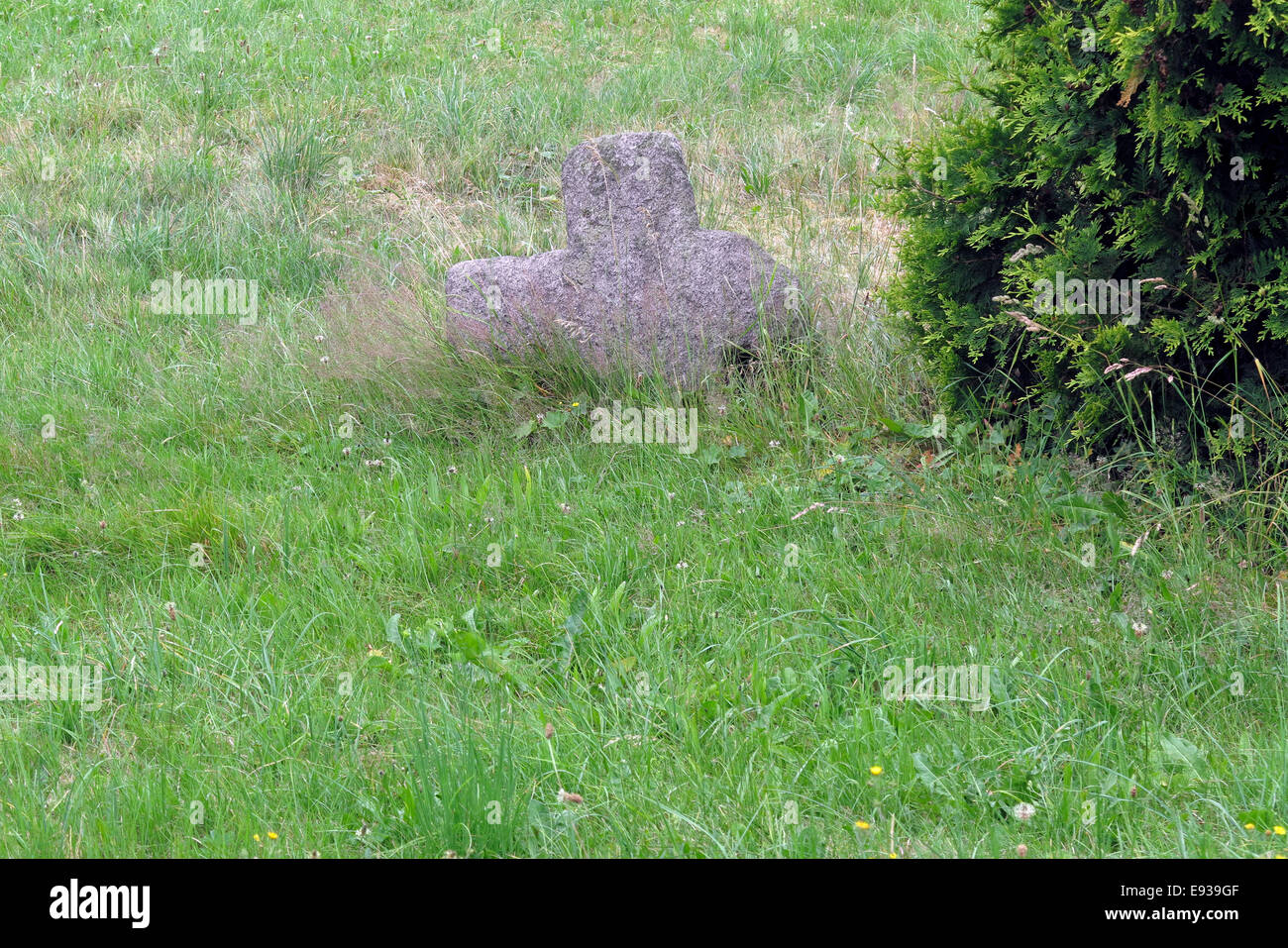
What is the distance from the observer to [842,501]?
3943mm

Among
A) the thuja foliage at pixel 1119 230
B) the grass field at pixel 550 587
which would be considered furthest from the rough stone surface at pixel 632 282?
the thuja foliage at pixel 1119 230

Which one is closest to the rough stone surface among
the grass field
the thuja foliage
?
the grass field

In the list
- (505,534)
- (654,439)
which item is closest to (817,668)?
(505,534)

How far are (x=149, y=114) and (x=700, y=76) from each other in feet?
13.9

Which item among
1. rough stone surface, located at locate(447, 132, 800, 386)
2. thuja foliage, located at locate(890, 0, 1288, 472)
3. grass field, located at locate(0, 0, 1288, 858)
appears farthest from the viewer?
rough stone surface, located at locate(447, 132, 800, 386)

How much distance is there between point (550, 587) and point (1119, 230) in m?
2.34

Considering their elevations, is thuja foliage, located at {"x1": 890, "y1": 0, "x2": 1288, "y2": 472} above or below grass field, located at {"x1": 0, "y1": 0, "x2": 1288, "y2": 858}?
above

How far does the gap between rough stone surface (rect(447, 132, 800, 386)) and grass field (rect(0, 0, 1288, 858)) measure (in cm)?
21

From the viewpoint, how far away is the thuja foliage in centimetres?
345

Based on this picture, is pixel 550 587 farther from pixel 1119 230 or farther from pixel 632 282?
pixel 1119 230

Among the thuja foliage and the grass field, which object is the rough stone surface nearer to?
the grass field

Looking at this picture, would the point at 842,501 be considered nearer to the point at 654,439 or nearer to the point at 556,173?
the point at 654,439

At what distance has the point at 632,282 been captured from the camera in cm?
519

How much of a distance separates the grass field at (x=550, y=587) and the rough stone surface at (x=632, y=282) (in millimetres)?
206
